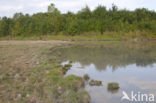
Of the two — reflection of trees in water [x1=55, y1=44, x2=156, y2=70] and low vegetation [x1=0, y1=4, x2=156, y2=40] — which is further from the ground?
low vegetation [x1=0, y1=4, x2=156, y2=40]

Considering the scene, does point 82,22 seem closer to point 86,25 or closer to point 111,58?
point 86,25

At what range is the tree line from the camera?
4425 cm

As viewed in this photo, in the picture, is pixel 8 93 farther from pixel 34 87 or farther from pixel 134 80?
pixel 134 80

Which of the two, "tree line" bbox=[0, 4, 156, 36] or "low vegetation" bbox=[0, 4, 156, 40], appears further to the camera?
"tree line" bbox=[0, 4, 156, 36]

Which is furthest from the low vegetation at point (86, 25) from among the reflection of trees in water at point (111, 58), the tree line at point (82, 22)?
the reflection of trees in water at point (111, 58)

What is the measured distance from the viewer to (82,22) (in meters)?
45.7

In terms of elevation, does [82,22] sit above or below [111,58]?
above

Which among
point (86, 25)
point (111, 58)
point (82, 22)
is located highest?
point (82, 22)

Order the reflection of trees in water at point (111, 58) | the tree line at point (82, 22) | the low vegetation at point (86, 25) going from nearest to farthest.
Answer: the reflection of trees in water at point (111, 58)
the low vegetation at point (86, 25)
the tree line at point (82, 22)

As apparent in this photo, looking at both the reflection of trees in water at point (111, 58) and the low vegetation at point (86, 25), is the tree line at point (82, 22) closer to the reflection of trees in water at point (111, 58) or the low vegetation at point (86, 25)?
the low vegetation at point (86, 25)

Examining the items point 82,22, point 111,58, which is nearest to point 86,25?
point 82,22

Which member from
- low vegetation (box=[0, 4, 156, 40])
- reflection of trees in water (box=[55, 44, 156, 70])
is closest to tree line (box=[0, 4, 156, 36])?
low vegetation (box=[0, 4, 156, 40])

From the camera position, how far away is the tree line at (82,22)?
145 feet

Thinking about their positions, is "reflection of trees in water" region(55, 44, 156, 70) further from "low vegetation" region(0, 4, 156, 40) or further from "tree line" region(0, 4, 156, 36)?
"tree line" region(0, 4, 156, 36)
